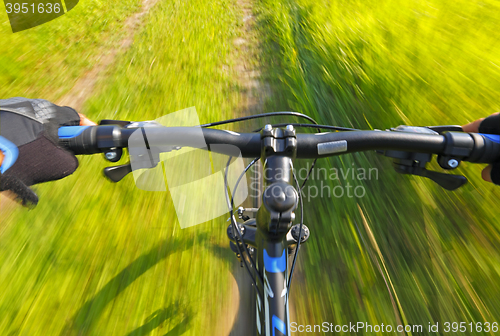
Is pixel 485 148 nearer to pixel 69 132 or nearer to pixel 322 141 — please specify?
pixel 322 141

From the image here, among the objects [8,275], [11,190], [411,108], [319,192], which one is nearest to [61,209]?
[8,275]

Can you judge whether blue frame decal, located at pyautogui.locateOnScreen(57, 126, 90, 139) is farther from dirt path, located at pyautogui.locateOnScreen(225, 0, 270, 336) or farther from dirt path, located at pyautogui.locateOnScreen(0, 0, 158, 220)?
dirt path, located at pyautogui.locateOnScreen(0, 0, 158, 220)

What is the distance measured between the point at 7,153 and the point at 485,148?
176cm

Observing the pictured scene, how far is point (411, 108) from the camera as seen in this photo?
2.38 meters

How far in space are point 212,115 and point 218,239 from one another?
1.64 m

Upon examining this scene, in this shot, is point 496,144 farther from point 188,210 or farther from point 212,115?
point 212,115

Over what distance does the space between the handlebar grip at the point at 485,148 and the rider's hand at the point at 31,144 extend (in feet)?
5.26

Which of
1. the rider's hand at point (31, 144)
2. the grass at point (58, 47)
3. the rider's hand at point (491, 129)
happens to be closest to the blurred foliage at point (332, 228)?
the grass at point (58, 47)

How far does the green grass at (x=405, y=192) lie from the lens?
1.70 meters

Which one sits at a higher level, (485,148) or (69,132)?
(69,132)

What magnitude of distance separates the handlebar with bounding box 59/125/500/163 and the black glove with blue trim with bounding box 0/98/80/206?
5cm

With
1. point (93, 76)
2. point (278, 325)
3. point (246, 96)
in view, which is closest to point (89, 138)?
point (278, 325)

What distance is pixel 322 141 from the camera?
3.46 feet

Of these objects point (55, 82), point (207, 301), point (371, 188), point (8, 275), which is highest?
point (55, 82)
